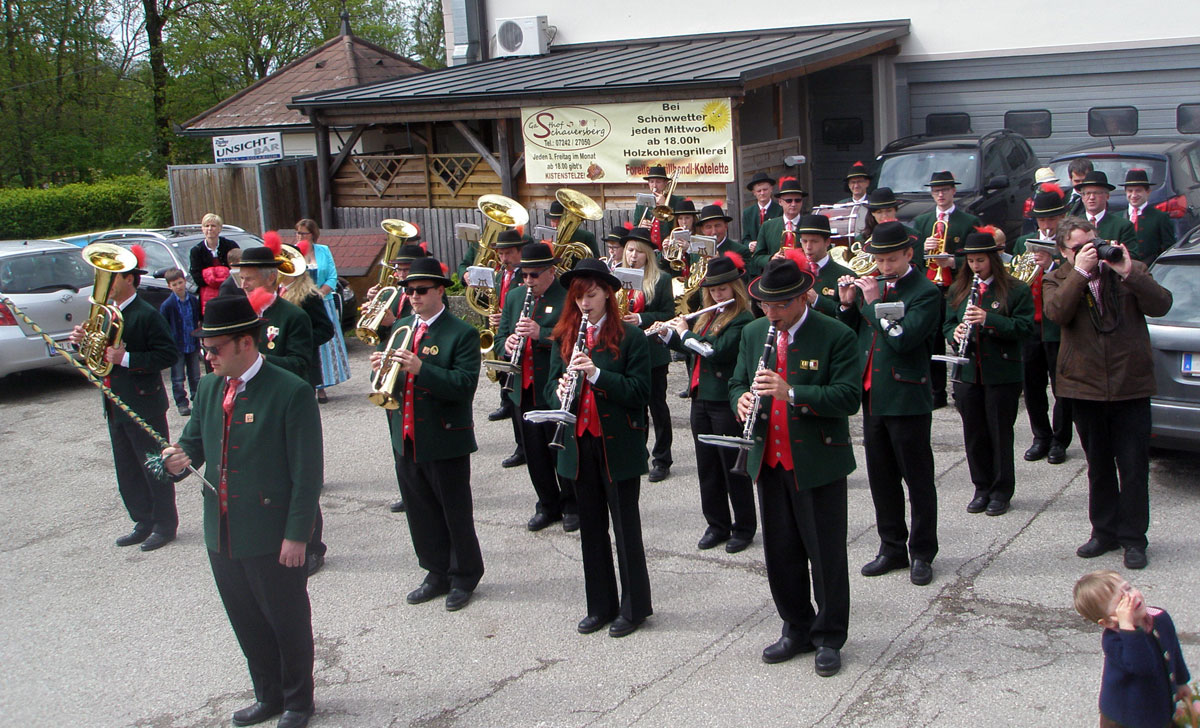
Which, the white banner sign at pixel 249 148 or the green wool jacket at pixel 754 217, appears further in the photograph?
the white banner sign at pixel 249 148

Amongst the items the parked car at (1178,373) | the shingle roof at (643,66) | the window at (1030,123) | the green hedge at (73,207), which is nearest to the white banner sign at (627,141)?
the shingle roof at (643,66)

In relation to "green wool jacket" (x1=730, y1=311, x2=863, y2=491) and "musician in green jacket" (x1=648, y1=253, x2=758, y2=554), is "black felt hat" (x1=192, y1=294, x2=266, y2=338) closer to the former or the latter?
"green wool jacket" (x1=730, y1=311, x2=863, y2=491)

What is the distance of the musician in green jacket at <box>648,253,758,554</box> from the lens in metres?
6.68

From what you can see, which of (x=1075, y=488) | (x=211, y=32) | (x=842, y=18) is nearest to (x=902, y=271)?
(x=1075, y=488)

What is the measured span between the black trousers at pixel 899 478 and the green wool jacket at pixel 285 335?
3.55 meters

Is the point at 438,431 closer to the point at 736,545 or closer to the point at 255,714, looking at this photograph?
the point at 255,714

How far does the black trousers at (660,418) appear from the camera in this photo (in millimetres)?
8391

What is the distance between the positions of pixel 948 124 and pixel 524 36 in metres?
7.80

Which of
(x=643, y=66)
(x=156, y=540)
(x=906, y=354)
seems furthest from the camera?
(x=643, y=66)

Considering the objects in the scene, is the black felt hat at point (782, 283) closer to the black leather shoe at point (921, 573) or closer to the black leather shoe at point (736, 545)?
the black leather shoe at point (921, 573)

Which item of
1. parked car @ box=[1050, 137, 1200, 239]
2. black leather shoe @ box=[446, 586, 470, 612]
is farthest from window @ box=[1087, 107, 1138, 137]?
black leather shoe @ box=[446, 586, 470, 612]

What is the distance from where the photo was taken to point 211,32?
136ft

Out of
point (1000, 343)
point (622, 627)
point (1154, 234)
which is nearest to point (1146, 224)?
point (1154, 234)

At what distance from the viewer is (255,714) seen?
17.3 ft
